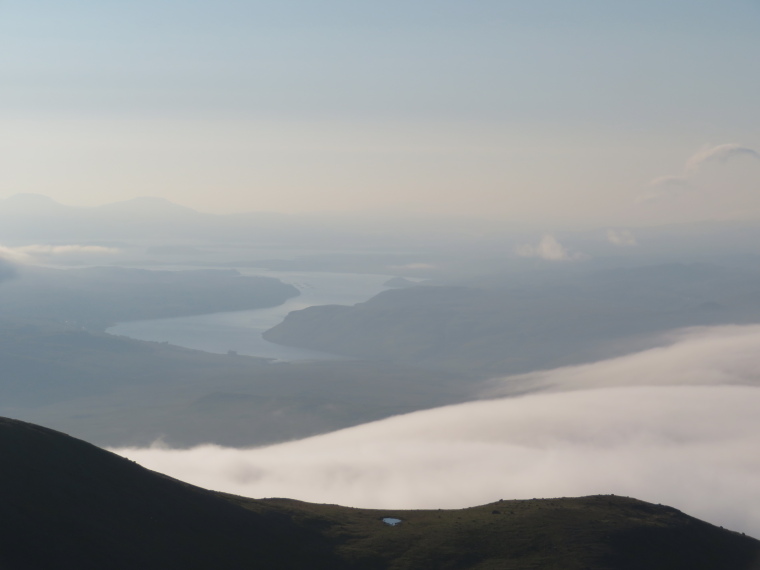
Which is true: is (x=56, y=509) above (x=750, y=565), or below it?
above

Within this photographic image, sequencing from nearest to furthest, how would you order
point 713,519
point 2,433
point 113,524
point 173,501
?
point 113,524 < point 2,433 < point 173,501 < point 713,519

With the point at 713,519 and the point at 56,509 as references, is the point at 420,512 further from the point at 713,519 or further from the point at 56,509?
the point at 713,519

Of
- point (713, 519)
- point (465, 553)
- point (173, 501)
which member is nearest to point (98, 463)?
point (173, 501)

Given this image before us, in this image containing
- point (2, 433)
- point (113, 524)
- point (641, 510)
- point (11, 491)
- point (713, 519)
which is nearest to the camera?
point (11, 491)

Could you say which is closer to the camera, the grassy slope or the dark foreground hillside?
the dark foreground hillside

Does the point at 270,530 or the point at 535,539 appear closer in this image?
the point at 270,530

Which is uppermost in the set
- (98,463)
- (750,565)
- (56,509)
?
(98,463)

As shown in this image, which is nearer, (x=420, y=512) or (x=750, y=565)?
(x=750, y=565)

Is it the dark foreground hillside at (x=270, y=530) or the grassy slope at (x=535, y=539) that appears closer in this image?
the dark foreground hillside at (x=270, y=530)
